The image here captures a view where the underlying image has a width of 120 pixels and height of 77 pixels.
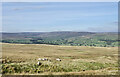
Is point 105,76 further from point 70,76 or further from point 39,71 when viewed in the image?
point 39,71

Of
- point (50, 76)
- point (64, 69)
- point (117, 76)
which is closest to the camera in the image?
point (50, 76)

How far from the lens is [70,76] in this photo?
19375 mm

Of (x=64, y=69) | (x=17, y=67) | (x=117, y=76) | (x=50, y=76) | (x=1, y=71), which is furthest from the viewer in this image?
(x=64, y=69)

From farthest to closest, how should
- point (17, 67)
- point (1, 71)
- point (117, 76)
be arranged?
point (17, 67) → point (1, 71) → point (117, 76)

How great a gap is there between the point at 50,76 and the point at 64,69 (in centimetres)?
824

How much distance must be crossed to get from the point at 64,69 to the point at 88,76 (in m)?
7.72

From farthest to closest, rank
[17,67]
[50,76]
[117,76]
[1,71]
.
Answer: [17,67]
[1,71]
[117,76]
[50,76]

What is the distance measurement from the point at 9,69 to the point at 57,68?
699 centimetres

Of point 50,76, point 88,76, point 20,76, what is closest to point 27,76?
point 20,76

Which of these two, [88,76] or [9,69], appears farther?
[9,69]

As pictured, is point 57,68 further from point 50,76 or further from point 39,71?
point 50,76

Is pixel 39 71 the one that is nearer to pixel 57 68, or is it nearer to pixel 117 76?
pixel 57 68

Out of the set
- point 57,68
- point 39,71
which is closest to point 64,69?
point 57,68

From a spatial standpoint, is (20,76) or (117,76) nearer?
(20,76)
